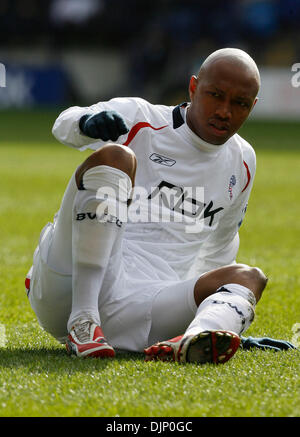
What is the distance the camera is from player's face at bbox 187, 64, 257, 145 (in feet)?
10.6

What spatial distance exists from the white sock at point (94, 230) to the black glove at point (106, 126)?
4.2 inches

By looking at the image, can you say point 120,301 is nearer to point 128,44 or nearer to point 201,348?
point 201,348

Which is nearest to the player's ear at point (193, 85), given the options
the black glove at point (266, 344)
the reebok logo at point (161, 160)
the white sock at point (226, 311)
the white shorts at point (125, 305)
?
the reebok logo at point (161, 160)

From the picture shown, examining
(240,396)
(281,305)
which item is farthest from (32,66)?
(240,396)

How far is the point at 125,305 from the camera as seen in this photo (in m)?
3.14

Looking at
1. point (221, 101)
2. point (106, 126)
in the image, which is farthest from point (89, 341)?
point (221, 101)

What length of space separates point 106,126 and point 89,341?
72 cm

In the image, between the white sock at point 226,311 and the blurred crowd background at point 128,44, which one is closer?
the white sock at point 226,311

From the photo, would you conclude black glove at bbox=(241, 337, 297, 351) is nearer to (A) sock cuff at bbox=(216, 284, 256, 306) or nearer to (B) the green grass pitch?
(B) the green grass pitch

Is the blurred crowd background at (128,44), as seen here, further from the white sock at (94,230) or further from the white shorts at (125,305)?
the white sock at (94,230)

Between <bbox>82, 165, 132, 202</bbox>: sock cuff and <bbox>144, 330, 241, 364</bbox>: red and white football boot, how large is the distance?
529 millimetres

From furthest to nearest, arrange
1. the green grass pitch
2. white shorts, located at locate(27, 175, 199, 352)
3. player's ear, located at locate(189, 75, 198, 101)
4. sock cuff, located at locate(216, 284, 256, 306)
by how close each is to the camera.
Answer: player's ear, located at locate(189, 75, 198, 101), white shorts, located at locate(27, 175, 199, 352), sock cuff, located at locate(216, 284, 256, 306), the green grass pitch

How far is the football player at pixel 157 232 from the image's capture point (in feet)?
9.43

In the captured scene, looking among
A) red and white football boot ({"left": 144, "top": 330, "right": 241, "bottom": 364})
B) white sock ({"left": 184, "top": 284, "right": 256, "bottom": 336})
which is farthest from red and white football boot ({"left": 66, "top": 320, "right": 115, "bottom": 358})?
white sock ({"left": 184, "top": 284, "right": 256, "bottom": 336})
